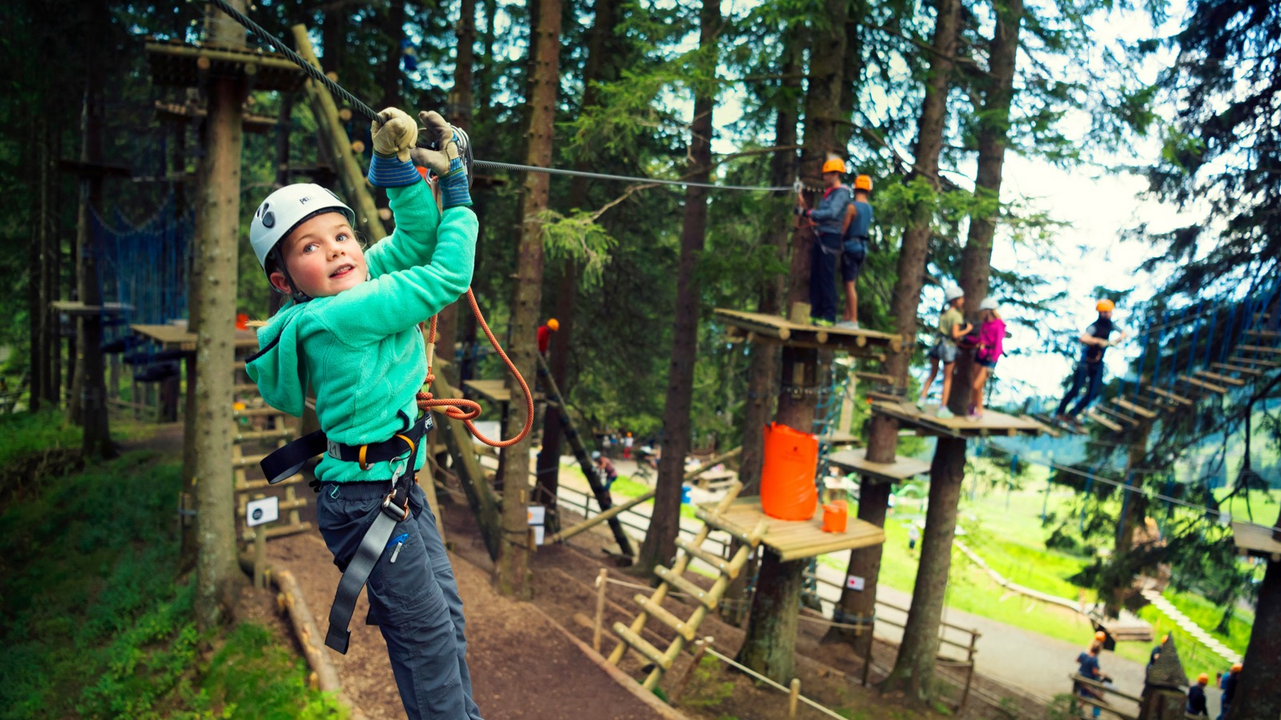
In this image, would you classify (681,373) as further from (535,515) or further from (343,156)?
(343,156)

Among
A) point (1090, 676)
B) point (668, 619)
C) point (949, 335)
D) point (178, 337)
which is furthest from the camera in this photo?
point (1090, 676)

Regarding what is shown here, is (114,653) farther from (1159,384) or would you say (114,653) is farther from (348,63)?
(1159,384)

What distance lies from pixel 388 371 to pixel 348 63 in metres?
14.0

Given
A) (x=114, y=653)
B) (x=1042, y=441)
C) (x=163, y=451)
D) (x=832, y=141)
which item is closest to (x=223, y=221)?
(x=114, y=653)

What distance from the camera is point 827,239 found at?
8.23 m

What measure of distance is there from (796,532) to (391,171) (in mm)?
6831

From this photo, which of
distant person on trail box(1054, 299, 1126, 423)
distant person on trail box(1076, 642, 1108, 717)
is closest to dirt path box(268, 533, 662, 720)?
distant person on trail box(1054, 299, 1126, 423)

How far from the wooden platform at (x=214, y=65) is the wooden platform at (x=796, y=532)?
236 inches

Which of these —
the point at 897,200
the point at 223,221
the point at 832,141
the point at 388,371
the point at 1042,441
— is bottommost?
Result: the point at 1042,441

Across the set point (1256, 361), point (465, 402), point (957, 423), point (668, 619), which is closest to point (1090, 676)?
point (1256, 361)

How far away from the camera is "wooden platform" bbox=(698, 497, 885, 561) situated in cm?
788

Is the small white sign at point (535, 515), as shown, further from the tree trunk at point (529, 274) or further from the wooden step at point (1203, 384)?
the wooden step at point (1203, 384)

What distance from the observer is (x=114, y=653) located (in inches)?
303

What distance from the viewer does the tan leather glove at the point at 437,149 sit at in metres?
2.37
